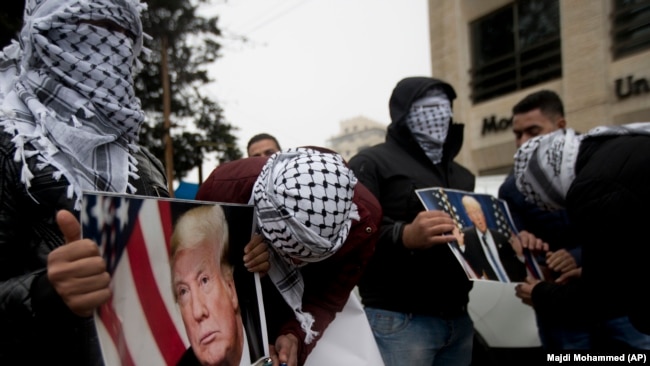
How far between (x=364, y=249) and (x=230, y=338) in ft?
2.04

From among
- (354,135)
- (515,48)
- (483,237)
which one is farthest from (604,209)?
(354,135)

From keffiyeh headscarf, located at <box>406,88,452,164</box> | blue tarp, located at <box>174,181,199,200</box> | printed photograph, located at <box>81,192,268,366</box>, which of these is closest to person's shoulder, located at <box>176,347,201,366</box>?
printed photograph, located at <box>81,192,268,366</box>

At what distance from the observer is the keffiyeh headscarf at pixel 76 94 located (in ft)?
4.20

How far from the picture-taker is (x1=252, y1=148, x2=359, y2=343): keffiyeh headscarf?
4.65 ft

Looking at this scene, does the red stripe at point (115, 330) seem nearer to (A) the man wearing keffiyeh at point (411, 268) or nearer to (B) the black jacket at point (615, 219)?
(A) the man wearing keffiyeh at point (411, 268)

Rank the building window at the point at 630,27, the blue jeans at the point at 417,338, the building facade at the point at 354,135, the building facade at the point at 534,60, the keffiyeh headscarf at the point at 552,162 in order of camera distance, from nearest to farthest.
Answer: the keffiyeh headscarf at the point at 552,162, the blue jeans at the point at 417,338, the building window at the point at 630,27, the building facade at the point at 534,60, the building facade at the point at 354,135

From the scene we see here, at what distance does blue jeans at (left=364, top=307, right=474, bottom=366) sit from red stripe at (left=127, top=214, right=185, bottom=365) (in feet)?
4.55

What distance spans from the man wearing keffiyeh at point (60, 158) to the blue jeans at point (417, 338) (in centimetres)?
140

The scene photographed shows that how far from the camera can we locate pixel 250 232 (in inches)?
59.9

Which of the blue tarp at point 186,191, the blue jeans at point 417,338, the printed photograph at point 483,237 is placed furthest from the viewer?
the blue tarp at point 186,191

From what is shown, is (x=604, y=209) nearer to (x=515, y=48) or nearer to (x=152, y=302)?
(x=152, y=302)

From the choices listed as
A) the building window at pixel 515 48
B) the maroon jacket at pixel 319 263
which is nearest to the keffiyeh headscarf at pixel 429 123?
the maroon jacket at pixel 319 263

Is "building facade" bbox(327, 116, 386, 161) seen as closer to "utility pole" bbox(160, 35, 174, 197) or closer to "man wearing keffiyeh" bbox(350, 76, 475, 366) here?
"utility pole" bbox(160, 35, 174, 197)

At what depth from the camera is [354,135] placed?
55.2m
